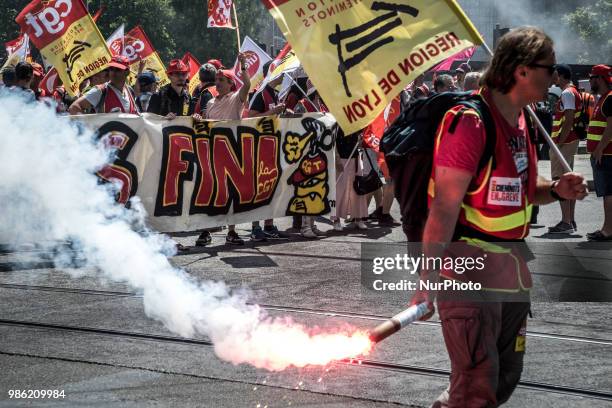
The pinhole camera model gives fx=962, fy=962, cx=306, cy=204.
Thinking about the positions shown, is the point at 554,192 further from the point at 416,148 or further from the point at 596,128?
the point at 596,128

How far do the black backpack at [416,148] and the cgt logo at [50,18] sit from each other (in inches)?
412

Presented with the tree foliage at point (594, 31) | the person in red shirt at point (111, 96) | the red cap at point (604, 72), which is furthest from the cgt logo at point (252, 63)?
the tree foliage at point (594, 31)

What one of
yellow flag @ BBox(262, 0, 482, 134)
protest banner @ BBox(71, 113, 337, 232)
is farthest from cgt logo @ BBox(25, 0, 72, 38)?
yellow flag @ BBox(262, 0, 482, 134)

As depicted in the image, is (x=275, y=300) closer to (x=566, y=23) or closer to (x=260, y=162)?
(x=260, y=162)

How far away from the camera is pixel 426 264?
12.0ft

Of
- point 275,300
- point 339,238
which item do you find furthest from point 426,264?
point 339,238

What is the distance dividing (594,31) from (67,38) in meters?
62.3

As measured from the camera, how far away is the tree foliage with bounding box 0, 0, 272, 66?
59700 mm

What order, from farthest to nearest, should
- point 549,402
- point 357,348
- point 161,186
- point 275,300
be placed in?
point 161,186 → point 275,300 → point 549,402 → point 357,348

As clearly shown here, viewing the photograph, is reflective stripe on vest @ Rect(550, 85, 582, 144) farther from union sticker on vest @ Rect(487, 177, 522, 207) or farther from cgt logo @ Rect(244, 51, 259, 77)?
union sticker on vest @ Rect(487, 177, 522, 207)

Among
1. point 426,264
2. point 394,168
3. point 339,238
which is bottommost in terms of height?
point 339,238

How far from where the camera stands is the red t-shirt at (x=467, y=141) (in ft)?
11.8

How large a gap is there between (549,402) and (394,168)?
6.04 ft

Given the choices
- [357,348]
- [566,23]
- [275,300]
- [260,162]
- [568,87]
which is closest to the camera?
[357,348]
